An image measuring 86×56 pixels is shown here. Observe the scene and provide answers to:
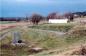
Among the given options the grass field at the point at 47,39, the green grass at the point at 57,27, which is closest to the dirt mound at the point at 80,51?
the grass field at the point at 47,39

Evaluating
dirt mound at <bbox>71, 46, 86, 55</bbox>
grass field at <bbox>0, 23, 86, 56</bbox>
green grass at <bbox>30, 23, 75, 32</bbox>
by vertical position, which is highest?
green grass at <bbox>30, 23, 75, 32</bbox>

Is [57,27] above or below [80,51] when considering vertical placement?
→ above

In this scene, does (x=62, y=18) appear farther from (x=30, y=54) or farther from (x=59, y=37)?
(x=30, y=54)

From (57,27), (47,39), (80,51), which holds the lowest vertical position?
(80,51)

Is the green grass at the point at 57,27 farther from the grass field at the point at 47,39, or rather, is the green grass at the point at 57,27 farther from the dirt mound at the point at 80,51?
the dirt mound at the point at 80,51

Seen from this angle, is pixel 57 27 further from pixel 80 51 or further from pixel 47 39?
pixel 80 51

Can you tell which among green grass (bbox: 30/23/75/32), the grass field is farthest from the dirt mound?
green grass (bbox: 30/23/75/32)

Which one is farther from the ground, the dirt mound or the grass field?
the grass field

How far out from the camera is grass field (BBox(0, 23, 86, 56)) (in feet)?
13.1

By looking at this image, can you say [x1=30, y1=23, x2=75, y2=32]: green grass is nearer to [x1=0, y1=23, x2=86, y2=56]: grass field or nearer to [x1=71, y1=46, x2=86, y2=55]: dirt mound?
[x1=0, y1=23, x2=86, y2=56]: grass field

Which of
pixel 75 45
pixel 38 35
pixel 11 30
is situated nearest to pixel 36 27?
pixel 38 35

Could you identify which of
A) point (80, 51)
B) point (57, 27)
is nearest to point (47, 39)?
point (57, 27)

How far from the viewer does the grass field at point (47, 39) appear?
3990 mm

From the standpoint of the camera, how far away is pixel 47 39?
158 inches
